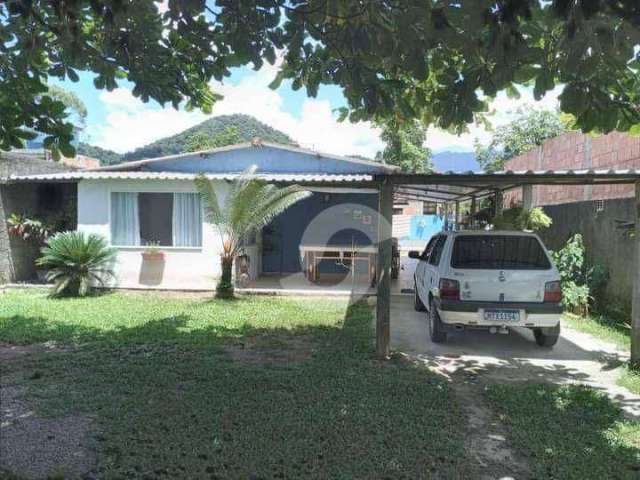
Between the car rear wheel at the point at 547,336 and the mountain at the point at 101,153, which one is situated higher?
the mountain at the point at 101,153

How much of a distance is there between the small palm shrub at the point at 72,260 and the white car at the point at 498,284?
8.15m

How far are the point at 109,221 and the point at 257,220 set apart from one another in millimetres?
3913

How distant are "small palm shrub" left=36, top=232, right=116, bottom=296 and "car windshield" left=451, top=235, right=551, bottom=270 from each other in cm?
840

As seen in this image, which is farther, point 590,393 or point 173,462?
point 590,393

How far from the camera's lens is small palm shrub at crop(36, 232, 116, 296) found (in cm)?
1081

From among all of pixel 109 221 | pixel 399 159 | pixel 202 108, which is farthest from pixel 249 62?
pixel 399 159

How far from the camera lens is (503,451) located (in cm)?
388

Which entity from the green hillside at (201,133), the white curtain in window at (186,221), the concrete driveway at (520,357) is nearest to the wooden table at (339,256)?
the white curtain in window at (186,221)

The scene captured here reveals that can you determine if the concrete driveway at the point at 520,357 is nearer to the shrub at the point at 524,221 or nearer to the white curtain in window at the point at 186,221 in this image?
the shrub at the point at 524,221

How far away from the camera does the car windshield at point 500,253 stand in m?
6.74

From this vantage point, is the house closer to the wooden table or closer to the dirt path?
the wooden table

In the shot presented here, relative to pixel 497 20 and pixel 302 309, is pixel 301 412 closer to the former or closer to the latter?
pixel 497 20

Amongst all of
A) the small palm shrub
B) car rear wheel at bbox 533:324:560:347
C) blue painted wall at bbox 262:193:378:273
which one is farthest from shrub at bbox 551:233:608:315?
the small palm shrub

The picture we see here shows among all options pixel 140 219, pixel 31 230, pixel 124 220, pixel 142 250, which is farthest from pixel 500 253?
pixel 31 230
